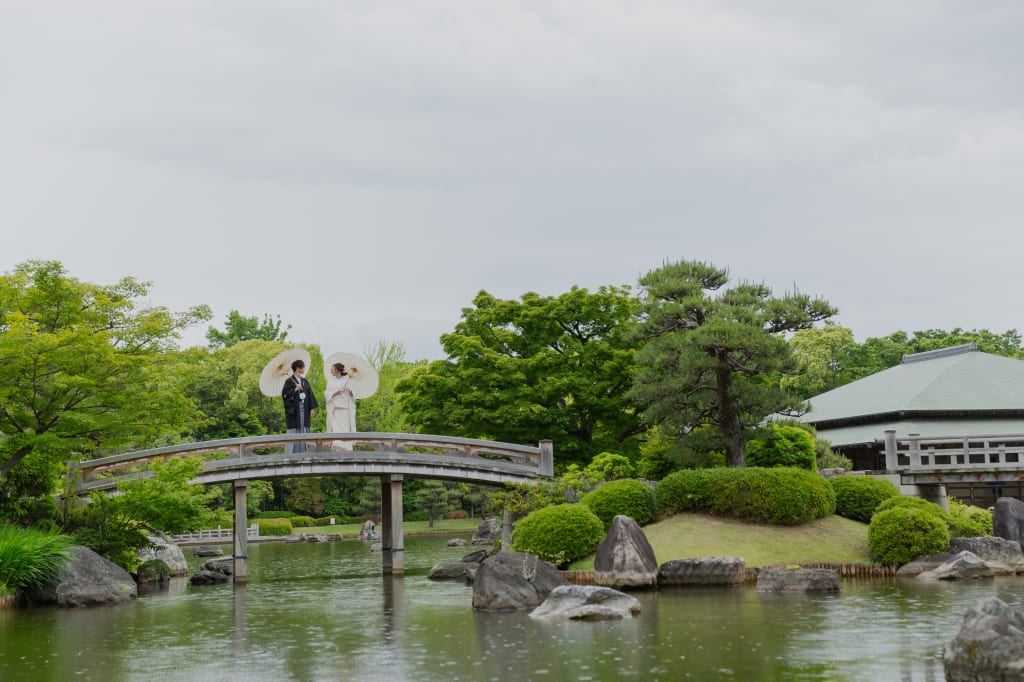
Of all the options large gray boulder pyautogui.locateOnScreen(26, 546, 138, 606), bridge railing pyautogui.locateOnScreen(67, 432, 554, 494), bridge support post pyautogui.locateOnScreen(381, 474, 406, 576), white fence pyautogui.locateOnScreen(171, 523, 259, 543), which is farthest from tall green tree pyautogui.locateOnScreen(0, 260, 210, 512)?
white fence pyautogui.locateOnScreen(171, 523, 259, 543)

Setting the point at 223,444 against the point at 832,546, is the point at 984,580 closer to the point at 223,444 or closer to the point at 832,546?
the point at 832,546

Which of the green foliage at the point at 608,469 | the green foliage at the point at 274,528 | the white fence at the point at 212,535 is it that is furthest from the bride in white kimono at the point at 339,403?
the green foliage at the point at 274,528

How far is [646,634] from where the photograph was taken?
1530 centimetres

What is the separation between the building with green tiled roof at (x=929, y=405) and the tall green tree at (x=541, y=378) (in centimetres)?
775

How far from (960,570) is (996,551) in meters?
1.87

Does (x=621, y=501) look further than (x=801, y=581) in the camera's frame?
Yes

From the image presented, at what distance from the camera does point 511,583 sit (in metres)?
19.5

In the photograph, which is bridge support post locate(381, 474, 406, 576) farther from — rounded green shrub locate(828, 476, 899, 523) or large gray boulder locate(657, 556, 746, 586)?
rounded green shrub locate(828, 476, 899, 523)

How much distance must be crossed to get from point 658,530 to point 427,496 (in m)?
34.5

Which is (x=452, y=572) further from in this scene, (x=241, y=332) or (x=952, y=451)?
(x=241, y=332)

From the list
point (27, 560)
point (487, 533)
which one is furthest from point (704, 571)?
point (487, 533)

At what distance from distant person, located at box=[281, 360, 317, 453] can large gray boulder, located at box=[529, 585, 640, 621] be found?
1465cm

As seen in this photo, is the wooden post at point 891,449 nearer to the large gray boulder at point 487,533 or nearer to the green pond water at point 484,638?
the green pond water at point 484,638

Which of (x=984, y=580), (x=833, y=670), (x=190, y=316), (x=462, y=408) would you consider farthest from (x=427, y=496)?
(x=833, y=670)
